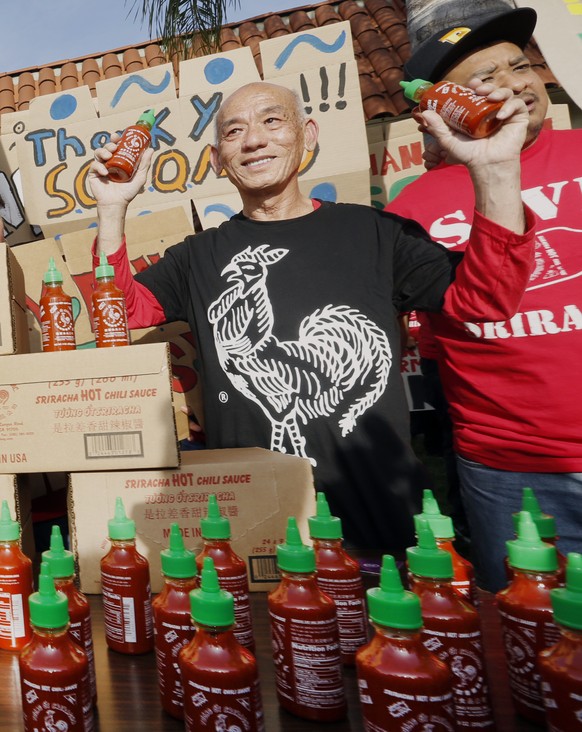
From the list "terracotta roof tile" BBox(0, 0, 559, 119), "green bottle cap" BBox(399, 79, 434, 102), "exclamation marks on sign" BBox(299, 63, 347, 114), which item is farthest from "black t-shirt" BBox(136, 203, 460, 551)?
"terracotta roof tile" BBox(0, 0, 559, 119)

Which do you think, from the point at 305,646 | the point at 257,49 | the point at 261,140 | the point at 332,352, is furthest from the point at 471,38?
the point at 257,49

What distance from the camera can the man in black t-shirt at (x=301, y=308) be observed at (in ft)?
4.98

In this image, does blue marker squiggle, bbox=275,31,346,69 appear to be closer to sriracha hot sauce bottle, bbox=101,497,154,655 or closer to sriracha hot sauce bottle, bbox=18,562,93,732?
sriracha hot sauce bottle, bbox=101,497,154,655

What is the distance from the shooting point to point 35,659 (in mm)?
693

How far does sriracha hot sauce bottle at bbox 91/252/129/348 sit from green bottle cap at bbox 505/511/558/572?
93 centimetres

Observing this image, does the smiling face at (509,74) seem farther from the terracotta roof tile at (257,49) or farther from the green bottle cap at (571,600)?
the terracotta roof tile at (257,49)

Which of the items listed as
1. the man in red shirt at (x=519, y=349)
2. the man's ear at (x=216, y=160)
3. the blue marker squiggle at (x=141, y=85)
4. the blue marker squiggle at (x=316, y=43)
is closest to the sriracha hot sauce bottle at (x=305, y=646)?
the man in red shirt at (x=519, y=349)

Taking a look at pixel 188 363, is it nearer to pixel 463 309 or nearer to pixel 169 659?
pixel 463 309

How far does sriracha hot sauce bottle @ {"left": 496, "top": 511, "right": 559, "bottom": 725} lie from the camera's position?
2.24 feet

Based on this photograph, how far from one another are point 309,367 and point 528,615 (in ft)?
3.07

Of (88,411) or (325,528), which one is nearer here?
(325,528)

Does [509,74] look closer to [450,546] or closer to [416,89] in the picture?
[416,89]

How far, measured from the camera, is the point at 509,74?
1689mm

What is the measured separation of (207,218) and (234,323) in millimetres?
1224
